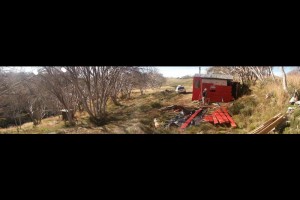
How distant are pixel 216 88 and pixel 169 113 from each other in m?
0.79

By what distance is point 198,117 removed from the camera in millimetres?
3184

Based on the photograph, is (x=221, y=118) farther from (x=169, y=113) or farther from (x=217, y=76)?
(x=169, y=113)

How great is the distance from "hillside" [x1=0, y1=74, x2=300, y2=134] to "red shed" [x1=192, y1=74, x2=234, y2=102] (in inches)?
4.1

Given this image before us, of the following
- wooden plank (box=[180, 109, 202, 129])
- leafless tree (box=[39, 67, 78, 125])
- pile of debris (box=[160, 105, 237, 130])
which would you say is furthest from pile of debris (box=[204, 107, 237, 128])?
leafless tree (box=[39, 67, 78, 125])

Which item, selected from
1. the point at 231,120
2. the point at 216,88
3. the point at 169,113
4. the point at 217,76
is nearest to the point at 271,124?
the point at 231,120

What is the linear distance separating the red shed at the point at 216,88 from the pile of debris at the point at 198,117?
15cm

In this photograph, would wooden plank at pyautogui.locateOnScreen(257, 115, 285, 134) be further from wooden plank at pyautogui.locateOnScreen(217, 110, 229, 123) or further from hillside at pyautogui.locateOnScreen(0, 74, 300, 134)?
wooden plank at pyautogui.locateOnScreen(217, 110, 229, 123)

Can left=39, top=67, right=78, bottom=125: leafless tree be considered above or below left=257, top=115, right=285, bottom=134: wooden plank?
above

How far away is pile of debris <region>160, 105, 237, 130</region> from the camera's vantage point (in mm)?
3131

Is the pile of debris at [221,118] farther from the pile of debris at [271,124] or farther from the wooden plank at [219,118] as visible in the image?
the pile of debris at [271,124]
